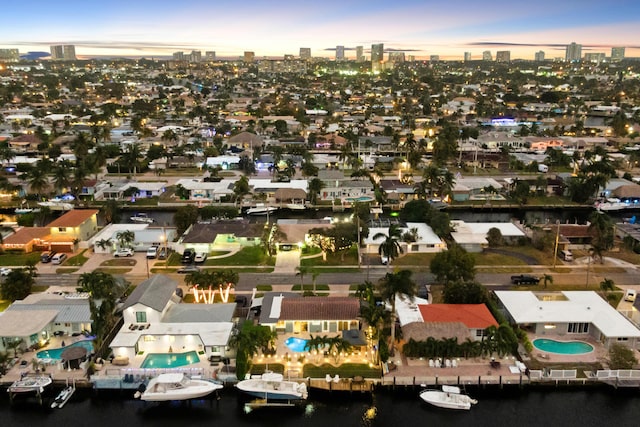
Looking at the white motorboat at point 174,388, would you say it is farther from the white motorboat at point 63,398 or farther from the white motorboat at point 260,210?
the white motorboat at point 260,210

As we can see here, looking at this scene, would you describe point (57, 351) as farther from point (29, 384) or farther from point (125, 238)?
point (125, 238)

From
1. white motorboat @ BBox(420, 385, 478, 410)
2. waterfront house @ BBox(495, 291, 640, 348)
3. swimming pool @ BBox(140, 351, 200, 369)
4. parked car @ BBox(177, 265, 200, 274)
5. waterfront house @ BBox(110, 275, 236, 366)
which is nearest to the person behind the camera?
white motorboat @ BBox(420, 385, 478, 410)

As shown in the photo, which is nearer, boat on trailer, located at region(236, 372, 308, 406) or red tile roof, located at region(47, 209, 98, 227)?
boat on trailer, located at region(236, 372, 308, 406)

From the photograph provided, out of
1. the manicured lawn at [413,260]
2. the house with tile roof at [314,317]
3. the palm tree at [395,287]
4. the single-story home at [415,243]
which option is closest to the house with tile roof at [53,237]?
the house with tile roof at [314,317]

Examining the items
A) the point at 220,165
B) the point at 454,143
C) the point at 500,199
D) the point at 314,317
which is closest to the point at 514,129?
the point at 454,143

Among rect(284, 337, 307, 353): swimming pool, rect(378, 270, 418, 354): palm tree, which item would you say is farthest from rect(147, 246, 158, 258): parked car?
rect(378, 270, 418, 354): palm tree

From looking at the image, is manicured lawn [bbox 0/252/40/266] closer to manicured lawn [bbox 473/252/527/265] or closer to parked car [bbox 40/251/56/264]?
parked car [bbox 40/251/56/264]
